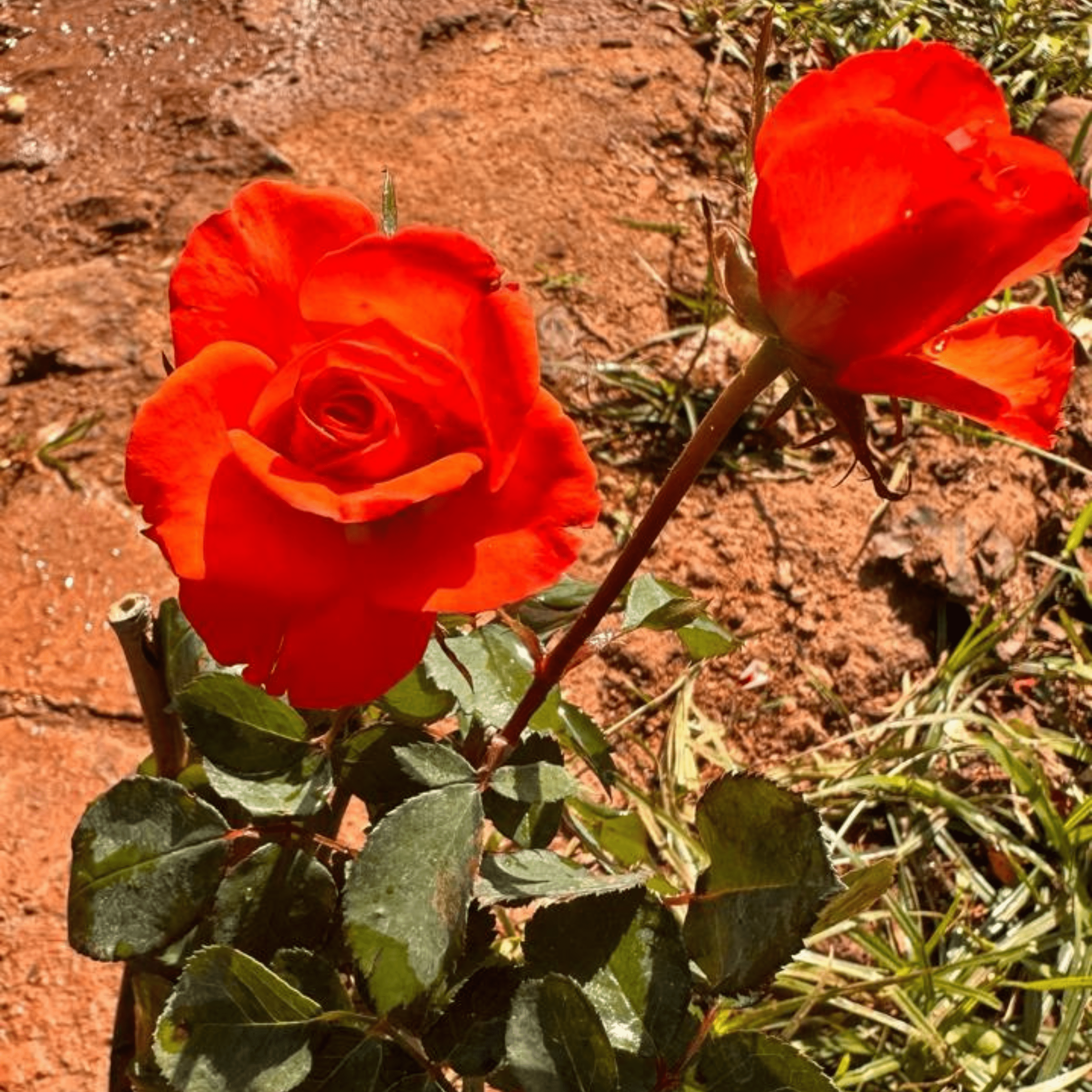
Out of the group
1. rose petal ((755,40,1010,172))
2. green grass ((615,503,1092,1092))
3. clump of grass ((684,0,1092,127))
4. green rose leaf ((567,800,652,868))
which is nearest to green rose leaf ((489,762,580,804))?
green rose leaf ((567,800,652,868))

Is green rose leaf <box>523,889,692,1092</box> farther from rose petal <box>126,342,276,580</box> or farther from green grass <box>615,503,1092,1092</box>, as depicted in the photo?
green grass <box>615,503,1092,1092</box>

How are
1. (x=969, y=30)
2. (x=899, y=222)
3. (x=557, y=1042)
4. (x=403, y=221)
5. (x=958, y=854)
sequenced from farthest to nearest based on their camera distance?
(x=969, y=30) → (x=403, y=221) → (x=958, y=854) → (x=557, y=1042) → (x=899, y=222)

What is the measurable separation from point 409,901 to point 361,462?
24 cm

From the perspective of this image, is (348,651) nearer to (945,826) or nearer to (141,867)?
(141,867)

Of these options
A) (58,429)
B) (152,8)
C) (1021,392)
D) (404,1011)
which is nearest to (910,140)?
(1021,392)

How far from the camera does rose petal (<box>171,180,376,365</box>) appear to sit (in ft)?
1.82

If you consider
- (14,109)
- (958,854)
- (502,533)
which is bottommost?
(958,854)

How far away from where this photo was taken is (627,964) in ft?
2.24

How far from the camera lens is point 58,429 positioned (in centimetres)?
169

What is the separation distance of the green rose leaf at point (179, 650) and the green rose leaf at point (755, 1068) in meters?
0.42

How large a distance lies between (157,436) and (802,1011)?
0.96 metres

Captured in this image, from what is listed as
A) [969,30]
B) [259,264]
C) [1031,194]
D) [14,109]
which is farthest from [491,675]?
[969,30]

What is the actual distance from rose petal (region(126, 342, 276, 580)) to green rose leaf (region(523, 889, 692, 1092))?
0.98 feet

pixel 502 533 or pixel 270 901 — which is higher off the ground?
pixel 502 533
